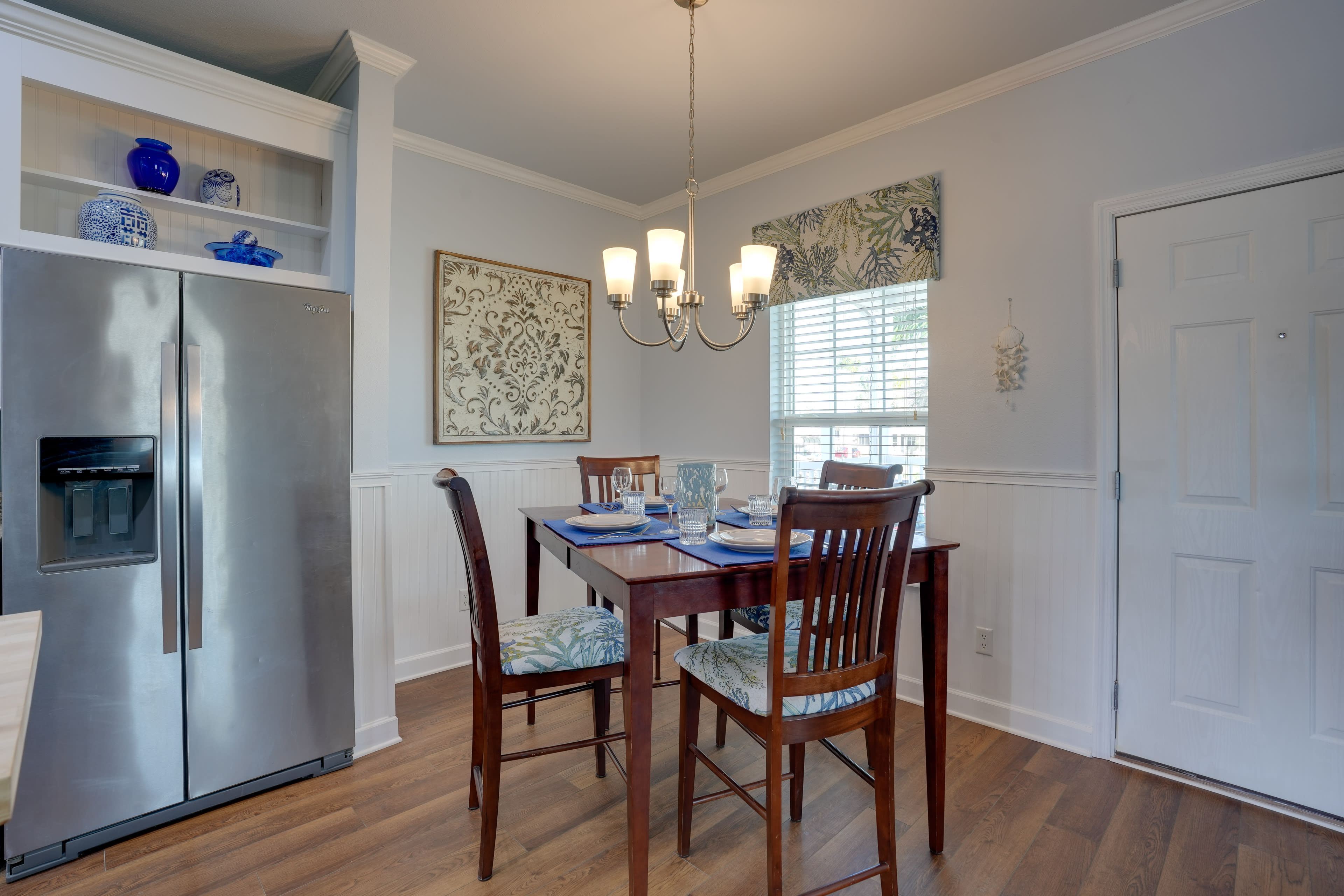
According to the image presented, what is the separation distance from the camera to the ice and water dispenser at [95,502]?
174 centimetres

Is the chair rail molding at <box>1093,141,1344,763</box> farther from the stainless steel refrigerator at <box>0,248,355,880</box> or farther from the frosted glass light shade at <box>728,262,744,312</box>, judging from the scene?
the stainless steel refrigerator at <box>0,248,355,880</box>

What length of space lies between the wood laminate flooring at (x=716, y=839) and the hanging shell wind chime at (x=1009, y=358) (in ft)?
4.56

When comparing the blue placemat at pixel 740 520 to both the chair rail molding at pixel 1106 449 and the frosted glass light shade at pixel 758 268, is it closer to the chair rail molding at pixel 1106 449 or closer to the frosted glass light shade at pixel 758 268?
the frosted glass light shade at pixel 758 268

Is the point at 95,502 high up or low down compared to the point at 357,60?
down

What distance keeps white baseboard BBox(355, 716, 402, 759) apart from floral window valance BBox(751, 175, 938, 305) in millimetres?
2275

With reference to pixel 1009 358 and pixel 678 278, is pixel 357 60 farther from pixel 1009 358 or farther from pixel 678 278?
pixel 1009 358

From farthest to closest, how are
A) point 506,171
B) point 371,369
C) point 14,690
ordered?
point 506,171, point 371,369, point 14,690

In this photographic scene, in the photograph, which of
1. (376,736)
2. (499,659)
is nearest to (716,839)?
(499,659)

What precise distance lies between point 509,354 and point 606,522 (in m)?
1.72

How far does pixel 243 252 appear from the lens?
7.48ft

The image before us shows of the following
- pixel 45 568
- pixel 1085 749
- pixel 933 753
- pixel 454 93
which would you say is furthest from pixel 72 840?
pixel 1085 749

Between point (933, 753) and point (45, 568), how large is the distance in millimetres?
2491

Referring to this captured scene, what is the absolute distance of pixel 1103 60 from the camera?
7.52ft

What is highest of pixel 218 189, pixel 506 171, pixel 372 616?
pixel 506 171
